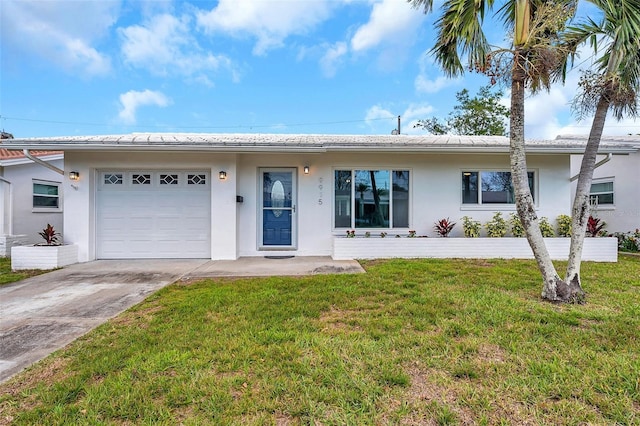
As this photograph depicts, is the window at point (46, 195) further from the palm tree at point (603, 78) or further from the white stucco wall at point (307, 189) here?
the palm tree at point (603, 78)

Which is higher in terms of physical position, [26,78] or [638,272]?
[26,78]

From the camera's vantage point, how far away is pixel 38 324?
3475 millimetres

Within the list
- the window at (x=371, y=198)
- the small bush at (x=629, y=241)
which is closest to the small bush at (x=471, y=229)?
the window at (x=371, y=198)

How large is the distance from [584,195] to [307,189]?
549cm

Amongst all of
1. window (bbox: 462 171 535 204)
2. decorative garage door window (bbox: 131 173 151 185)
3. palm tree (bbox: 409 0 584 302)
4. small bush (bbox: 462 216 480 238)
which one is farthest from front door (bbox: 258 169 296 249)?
palm tree (bbox: 409 0 584 302)

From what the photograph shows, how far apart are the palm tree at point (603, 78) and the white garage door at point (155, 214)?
286 inches

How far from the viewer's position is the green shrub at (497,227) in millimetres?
7719

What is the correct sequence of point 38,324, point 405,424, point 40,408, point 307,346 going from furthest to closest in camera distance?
point 38,324, point 307,346, point 40,408, point 405,424

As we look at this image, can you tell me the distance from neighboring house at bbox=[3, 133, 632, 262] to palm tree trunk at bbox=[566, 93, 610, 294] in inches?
120

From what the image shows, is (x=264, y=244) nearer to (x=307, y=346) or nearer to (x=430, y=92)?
(x=307, y=346)

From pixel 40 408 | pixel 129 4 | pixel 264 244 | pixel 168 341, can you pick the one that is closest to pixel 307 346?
pixel 168 341

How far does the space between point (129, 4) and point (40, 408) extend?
11.6m

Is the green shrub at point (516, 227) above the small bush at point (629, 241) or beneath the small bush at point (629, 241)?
above

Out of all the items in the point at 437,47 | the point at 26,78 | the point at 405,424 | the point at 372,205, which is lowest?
the point at 405,424
